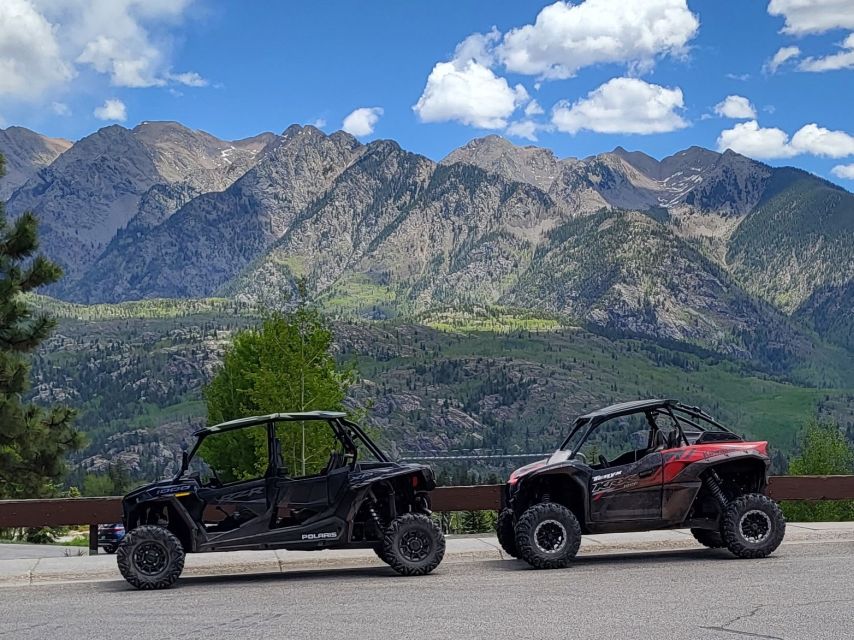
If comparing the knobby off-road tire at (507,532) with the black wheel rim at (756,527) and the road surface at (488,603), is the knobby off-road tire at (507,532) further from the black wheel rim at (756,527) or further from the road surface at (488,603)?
the black wheel rim at (756,527)

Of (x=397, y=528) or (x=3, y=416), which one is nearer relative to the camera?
(x=397, y=528)

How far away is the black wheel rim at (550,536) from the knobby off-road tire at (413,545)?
4.22 ft

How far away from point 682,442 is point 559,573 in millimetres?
2519

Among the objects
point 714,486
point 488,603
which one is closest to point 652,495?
point 714,486

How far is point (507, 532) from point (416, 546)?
5.27 ft

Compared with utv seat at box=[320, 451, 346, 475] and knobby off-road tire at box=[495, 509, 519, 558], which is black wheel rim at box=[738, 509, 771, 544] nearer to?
knobby off-road tire at box=[495, 509, 519, 558]

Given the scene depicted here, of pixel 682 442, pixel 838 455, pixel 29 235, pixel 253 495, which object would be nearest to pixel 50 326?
pixel 29 235

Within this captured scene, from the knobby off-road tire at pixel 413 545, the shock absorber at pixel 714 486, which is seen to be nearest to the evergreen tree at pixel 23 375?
the knobby off-road tire at pixel 413 545

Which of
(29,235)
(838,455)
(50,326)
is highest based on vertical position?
(29,235)

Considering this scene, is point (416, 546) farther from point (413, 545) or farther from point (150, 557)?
point (150, 557)

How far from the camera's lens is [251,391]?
45.6 meters

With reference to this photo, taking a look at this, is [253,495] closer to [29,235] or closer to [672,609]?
[672,609]

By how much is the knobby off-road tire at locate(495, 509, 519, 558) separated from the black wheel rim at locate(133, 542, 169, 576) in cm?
458

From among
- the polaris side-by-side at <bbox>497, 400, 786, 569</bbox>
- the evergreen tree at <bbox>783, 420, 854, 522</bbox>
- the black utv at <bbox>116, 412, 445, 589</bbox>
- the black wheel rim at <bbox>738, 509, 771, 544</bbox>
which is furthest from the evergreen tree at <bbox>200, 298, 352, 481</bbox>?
the evergreen tree at <bbox>783, 420, 854, 522</bbox>
